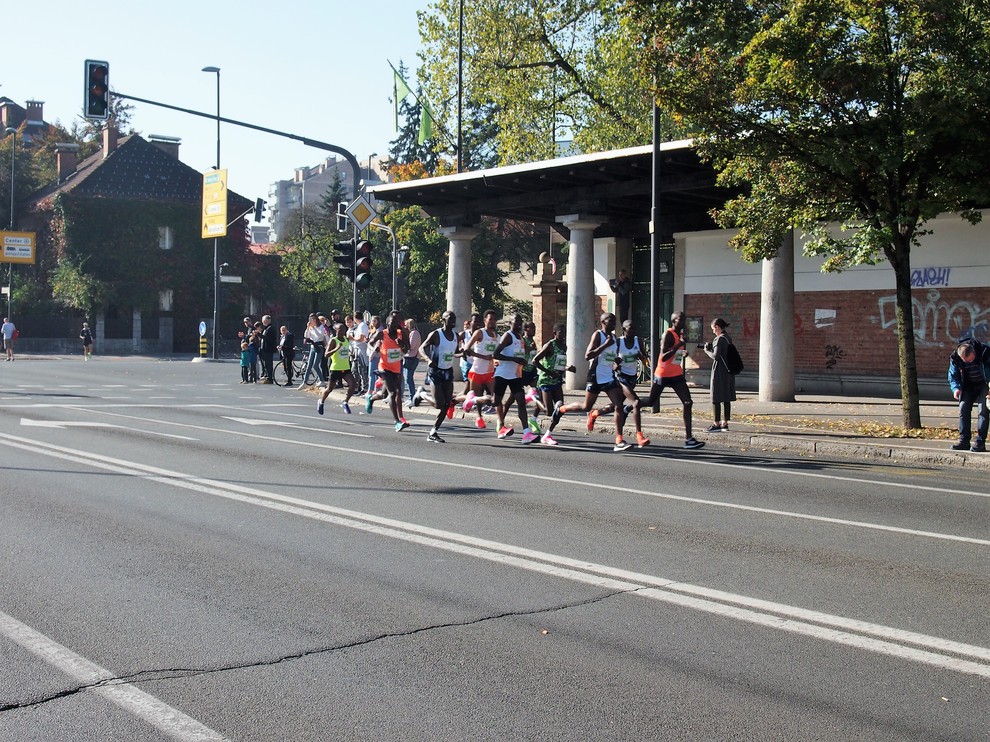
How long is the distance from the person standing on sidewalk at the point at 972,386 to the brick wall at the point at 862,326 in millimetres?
7303

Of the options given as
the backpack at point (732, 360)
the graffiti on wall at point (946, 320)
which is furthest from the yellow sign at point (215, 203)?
the backpack at point (732, 360)

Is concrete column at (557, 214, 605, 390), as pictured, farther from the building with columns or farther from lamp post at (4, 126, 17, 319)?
lamp post at (4, 126, 17, 319)

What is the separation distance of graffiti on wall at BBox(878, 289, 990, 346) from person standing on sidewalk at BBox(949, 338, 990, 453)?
7091mm

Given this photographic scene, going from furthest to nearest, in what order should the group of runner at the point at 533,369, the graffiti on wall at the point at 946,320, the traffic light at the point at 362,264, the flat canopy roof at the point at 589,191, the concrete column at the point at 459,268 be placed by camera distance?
the concrete column at the point at 459,268
the traffic light at the point at 362,264
the flat canopy roof at the point at 589,191
the graffiti on wall at the point at 946,320
the group of runner at the point at 533,369

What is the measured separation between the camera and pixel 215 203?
139ft

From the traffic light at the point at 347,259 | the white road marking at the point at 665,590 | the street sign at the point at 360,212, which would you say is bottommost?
the white road marking at the point at 665,590

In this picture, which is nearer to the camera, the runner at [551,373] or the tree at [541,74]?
the runner at [551,373]

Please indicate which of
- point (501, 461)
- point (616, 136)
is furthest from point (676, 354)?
point (616, 136)

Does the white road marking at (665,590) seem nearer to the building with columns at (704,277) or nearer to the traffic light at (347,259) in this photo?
the building with columns at (704,277)

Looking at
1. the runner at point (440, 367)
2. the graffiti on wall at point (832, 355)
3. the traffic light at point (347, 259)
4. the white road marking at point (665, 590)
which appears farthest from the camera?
the traffic light at point (347, 259)

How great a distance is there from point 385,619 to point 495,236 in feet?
168

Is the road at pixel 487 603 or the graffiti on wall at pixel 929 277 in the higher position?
the graffiti on wall at pixel 929 277

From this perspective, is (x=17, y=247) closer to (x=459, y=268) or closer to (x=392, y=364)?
(x=459, y=268)

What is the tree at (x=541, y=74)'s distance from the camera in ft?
116
